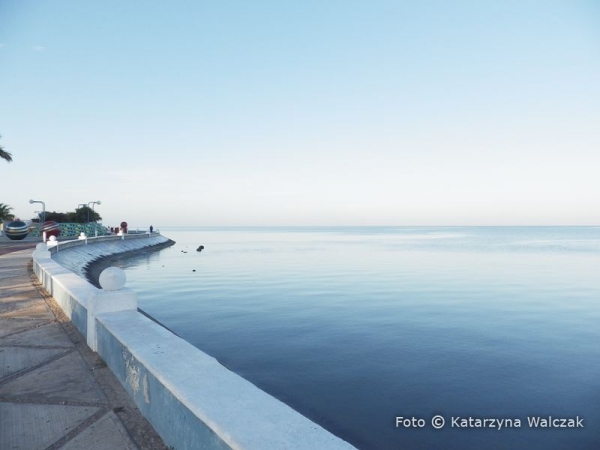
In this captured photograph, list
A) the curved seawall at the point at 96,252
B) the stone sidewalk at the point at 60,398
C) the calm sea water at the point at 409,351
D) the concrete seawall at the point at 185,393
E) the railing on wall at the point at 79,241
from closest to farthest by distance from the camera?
the concrete seawall at the point at 185,393
the stone sidewalk at the point at 60,398
the calm sea water at the point at 409,351
the curved seawall at the point at 96,252
the railing on wall at the point at 79,241

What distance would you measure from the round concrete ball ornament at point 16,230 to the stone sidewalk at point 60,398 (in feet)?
134

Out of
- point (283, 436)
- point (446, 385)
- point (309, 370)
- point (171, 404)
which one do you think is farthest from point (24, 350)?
point (446, 385)

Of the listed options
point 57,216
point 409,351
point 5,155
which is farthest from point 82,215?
point 409,351

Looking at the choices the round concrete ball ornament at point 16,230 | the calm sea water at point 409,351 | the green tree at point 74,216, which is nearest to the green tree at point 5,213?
the green tree at point 74,216

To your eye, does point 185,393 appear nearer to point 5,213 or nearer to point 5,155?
point 5,155

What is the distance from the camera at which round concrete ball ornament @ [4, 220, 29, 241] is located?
132ft

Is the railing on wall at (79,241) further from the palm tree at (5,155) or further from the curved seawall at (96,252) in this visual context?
the palm tree at (5,155)

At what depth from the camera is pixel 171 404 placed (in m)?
3.34

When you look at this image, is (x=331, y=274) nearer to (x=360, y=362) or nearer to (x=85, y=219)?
(x=360, y=362)

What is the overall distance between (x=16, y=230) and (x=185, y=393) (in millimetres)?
47762

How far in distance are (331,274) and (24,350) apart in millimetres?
29259

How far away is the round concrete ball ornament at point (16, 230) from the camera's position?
1587 inches

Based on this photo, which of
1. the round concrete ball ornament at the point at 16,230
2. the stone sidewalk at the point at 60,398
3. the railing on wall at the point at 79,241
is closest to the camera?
the stone sidewalk at the point at 60,398

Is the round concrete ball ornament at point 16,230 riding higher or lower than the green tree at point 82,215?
lower
